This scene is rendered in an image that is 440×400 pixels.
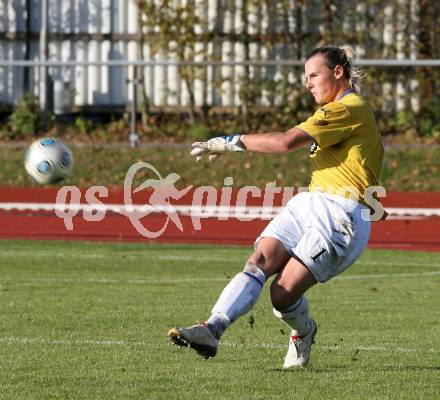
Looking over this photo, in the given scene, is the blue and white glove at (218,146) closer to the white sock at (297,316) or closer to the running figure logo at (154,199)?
the white sock at (297,316)

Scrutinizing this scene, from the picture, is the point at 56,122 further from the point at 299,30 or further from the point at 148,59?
the point at 299,30

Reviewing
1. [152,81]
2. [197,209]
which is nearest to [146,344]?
[197,209]

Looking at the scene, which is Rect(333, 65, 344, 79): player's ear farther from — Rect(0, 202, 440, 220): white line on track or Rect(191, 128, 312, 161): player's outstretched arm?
Rect(0, 202, 440, 220): white line on track

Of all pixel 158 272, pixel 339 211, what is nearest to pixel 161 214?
pixel 158 272

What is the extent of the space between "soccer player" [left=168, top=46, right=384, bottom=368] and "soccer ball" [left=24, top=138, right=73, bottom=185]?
2.13 meters

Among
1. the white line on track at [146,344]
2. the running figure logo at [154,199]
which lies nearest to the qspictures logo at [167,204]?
the running figure logo at [154,199]

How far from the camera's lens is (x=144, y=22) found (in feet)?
91.0

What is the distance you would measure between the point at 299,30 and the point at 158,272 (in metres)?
13.4

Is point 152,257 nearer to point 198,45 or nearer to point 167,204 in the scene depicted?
point 167,204

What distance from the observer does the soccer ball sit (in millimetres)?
9844

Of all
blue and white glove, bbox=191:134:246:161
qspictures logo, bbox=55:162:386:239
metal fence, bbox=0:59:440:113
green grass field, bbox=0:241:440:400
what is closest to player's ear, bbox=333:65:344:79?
blue and white glove, bbox=191:134:246:161

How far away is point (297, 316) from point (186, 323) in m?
2.44

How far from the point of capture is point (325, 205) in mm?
8172

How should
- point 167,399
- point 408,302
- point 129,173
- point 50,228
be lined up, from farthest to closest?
point 129,173
point 50,228
point 408,302
point 167,399
